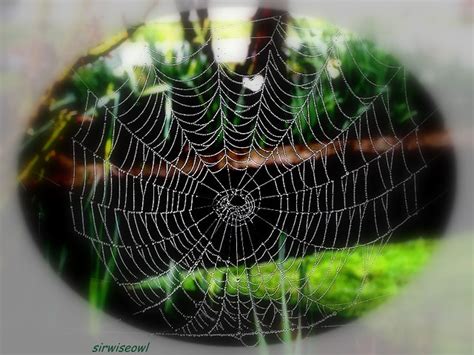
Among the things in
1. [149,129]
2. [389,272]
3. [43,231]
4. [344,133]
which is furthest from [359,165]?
[43,231]

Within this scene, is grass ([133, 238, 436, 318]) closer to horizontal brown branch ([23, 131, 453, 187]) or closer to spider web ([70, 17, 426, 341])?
spider web ([70, 17, 426, 341])

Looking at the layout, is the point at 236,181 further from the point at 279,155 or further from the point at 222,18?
the point at 222,18

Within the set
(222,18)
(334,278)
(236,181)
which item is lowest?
(334,278)

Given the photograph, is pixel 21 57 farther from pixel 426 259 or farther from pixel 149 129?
pixel 426 259

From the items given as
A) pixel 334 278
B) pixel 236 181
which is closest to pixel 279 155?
pixel 236 181

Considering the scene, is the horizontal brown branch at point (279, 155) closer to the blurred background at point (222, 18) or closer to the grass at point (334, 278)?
the blurred background at point (222, 18)

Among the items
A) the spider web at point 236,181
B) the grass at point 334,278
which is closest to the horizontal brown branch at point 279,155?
the spider web at point 236,181
